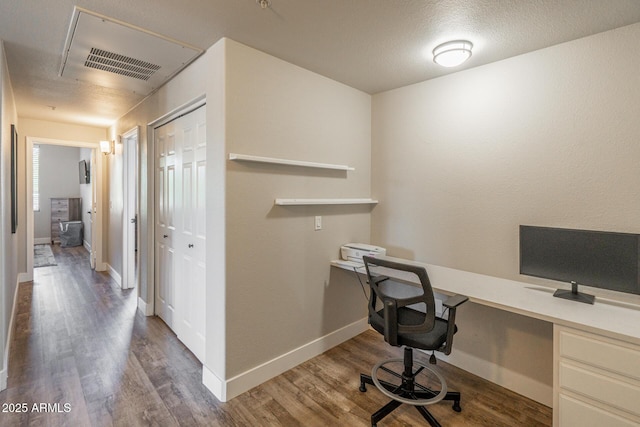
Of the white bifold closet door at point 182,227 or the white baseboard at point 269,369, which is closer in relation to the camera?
the white baseboard at point 269,369

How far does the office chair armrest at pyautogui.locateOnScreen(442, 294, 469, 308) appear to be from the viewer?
1.80 m

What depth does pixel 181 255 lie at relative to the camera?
2.84 metres

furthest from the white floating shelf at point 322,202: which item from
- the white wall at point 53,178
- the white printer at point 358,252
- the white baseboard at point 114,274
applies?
the white wall at point 53,178

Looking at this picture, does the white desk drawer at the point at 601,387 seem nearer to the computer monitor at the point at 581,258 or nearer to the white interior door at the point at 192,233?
the computer monitor at the point at 581,258

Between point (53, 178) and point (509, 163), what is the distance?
9.70m

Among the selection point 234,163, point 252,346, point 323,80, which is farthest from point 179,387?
point 323,80

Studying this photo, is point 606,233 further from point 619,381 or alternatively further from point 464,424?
point 464,424

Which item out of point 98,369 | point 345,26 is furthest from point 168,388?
point 345,26

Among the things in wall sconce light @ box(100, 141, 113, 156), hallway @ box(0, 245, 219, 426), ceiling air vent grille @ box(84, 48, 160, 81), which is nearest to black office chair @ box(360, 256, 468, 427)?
hallway @ box(0, 245, 219, 426)

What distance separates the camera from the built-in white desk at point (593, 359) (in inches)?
54.7

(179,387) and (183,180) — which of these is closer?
(179,387)

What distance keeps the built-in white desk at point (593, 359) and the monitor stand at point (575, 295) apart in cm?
5

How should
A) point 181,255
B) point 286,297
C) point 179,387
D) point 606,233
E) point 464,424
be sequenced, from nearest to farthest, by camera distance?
Answer: point 606,233 → point 464,424 → point 179,387 → point 286,297 → point 181,255

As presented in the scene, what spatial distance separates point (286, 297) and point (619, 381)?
192 cm
